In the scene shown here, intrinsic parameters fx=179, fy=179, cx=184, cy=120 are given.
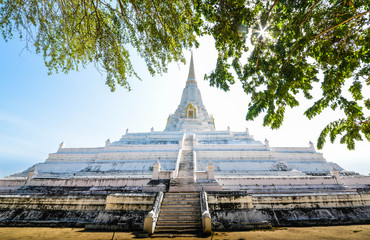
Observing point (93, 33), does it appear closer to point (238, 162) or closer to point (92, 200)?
point (92, 200)

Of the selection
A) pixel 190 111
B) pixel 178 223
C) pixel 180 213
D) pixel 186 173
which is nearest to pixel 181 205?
pixel 180 213

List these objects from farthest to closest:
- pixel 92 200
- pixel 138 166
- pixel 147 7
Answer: pixel 138 166 < pixel 92 200 < pixel 147 7

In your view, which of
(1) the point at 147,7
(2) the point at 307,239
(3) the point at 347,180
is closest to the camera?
(2) the point at 307,239

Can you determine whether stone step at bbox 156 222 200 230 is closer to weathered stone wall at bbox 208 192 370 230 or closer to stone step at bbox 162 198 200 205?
weathered stone wall at bbox 208 192 370 230

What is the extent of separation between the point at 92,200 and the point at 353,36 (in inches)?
461

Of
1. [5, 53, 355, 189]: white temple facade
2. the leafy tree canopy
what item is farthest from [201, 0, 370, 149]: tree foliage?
[5, 53, 355, 189]: white temple facade

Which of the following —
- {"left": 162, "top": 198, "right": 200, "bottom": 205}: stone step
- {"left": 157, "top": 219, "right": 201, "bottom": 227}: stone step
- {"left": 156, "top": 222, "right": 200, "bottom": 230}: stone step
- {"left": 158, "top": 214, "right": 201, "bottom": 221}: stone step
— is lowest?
{"left": 156, "top": 222, "right": 200, "bottom": 230}: stone step

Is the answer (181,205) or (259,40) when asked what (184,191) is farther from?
(259,40)

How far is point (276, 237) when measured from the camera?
5414 millimetres

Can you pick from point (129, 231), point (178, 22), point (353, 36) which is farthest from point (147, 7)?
point (129, 231)

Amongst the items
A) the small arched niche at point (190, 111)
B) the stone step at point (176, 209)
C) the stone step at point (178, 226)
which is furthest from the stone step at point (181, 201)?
the small arched niche at point (190, 111)

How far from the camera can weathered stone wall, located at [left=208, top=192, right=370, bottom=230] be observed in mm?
7359

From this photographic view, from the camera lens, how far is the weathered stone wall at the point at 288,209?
290 inches

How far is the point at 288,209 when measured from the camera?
26.7 ft
